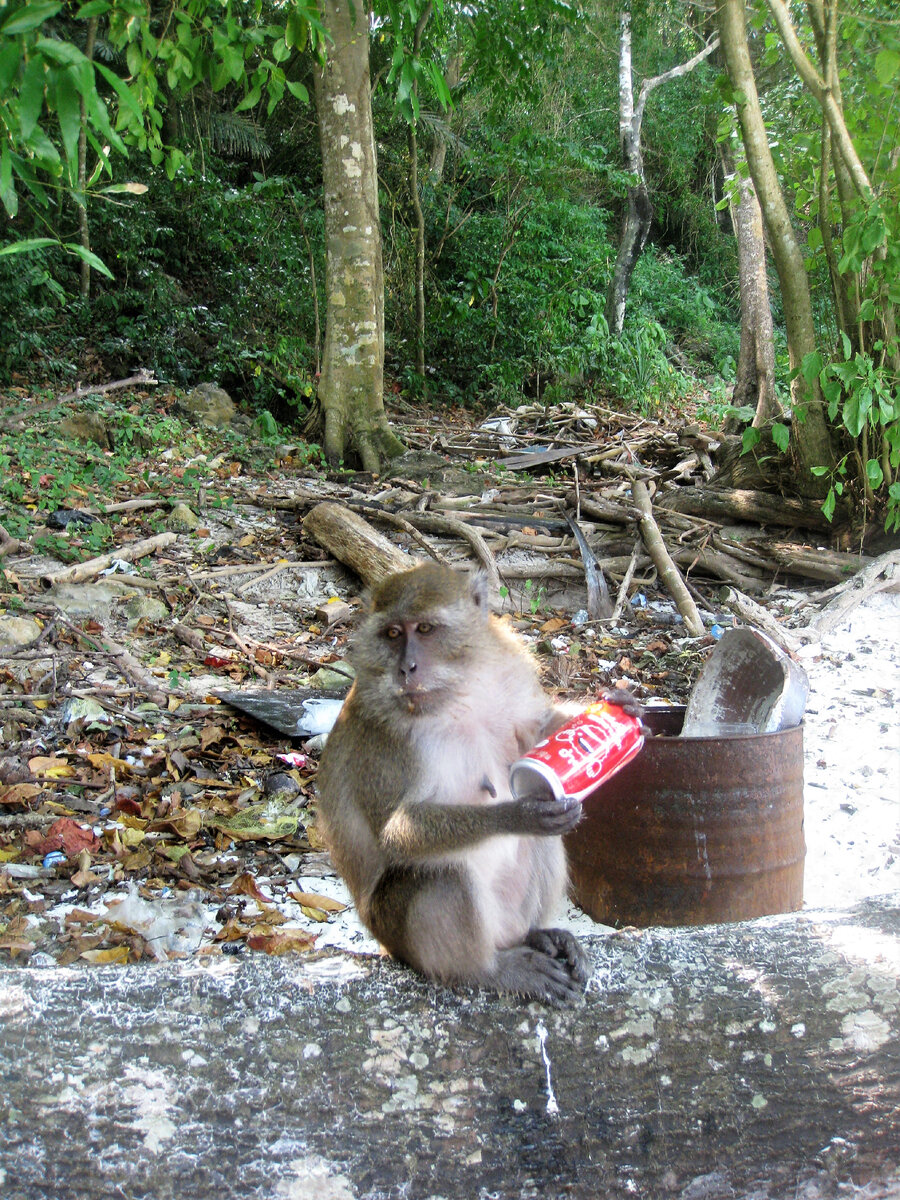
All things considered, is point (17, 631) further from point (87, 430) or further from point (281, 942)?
point (87, 430)

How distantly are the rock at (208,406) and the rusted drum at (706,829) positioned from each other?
7.86 m

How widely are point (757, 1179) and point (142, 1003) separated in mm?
1131

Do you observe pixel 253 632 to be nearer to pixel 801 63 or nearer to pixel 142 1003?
pixel 142 1003

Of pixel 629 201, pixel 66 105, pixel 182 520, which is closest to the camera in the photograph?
pixel 66 105

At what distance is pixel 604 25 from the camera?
18.5 metres

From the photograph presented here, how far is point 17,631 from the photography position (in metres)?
5.04

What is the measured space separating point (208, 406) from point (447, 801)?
8.70 m

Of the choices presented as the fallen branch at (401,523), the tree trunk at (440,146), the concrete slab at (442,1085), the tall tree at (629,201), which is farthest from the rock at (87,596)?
the tall tree at (629,201)

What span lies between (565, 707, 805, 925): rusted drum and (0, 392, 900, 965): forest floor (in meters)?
0.40

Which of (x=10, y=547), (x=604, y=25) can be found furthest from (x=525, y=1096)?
(x=604, y=25)

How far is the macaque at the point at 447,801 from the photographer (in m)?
2.25

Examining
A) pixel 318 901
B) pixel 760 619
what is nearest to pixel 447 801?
pixel 318 901

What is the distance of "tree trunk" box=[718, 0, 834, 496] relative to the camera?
21.4ft

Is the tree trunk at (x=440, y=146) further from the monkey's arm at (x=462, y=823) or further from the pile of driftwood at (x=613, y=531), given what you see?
the monkey's arm at (x=462, y=823)
